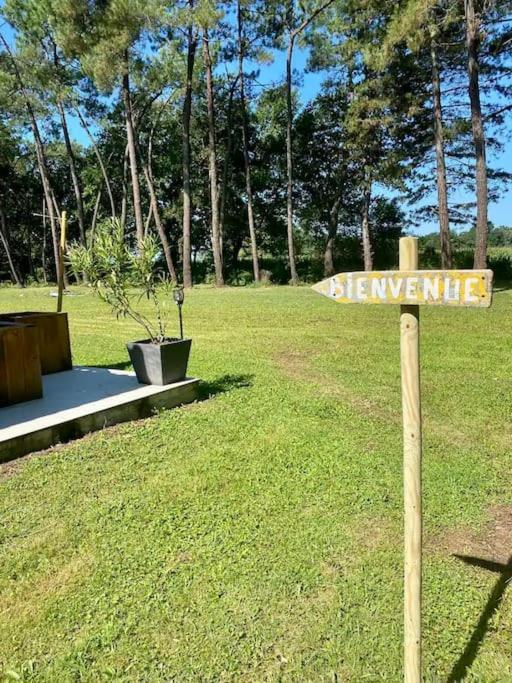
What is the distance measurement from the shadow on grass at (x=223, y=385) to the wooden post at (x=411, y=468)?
2.81 meters

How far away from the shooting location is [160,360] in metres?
3.78

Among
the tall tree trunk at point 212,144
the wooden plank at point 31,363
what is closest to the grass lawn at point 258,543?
the wooden plank at point 31,363

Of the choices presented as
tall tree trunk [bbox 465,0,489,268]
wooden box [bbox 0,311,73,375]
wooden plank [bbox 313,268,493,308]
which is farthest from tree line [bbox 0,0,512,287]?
wooden plank [bbox 313,268,493,308]

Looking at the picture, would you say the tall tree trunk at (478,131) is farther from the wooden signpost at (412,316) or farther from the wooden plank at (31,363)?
the wooden signpost at (412,316)

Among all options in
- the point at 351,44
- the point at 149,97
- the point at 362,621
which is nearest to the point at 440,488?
the point at 362,621

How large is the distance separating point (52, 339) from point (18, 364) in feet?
3.64

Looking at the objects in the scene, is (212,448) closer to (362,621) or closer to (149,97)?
(362,621)

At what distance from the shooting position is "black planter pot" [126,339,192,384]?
12.4 ft

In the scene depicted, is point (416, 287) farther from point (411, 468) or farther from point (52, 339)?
point (52, 339)

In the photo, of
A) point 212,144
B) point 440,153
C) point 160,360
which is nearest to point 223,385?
point 160,360

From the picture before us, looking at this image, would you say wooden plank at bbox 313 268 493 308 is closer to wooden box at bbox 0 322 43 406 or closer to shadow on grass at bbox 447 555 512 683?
shadow on grass at bbox 447 555 512 683

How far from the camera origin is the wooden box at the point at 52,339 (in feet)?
14.5

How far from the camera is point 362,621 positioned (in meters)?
1.64

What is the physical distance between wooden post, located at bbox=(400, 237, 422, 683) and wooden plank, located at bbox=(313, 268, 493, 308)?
0.15ft
